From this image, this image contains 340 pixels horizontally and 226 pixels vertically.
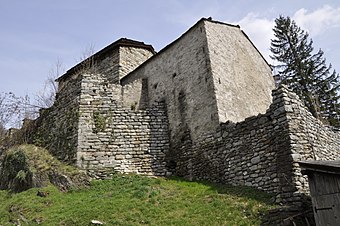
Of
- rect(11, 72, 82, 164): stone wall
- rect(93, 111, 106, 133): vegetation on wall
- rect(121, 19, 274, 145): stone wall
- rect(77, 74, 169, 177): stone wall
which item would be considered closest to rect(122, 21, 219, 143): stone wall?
rect(121, 19, 274, 145): stone wall

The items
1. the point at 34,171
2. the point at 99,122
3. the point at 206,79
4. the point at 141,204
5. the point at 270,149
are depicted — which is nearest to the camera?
the point at 141,204

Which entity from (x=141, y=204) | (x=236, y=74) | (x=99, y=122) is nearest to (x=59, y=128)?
(x=99, y=122)

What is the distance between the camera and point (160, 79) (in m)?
15.1

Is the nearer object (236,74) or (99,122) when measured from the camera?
(99,122)

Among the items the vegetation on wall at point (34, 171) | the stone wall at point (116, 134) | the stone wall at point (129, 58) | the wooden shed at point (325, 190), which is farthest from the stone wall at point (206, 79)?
the wooden shed at point (325, 190)

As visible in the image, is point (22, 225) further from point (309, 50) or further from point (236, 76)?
point (309, 50)

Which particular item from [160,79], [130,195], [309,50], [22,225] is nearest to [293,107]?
[130,195]

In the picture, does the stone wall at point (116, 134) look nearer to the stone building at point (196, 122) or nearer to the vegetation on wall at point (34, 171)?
the stone building at point (196, 122)

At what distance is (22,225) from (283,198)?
7.41 metres

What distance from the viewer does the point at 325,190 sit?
23.2 ft

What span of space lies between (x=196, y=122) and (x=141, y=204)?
4.40m

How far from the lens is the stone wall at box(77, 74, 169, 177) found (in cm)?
1266

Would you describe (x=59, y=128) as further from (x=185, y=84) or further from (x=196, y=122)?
(x=196, y=122)

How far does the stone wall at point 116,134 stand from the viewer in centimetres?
1266
